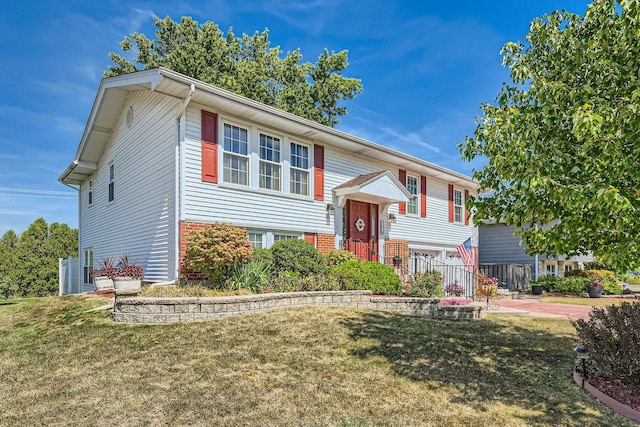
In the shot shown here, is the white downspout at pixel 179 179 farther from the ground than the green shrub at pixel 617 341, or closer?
farther from the ground

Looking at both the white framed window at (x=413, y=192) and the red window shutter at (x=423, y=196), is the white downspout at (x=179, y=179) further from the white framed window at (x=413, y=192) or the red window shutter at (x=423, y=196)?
the red window shutter at (x=423, y=196)

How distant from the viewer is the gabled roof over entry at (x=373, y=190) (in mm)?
12820

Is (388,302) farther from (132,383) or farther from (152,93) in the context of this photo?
(152,93)

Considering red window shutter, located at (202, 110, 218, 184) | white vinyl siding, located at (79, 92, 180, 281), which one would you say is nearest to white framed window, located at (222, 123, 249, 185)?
red window shutter, located at (202, 110, 218, 184)

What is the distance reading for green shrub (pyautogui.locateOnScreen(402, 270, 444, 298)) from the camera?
1026 centimetres

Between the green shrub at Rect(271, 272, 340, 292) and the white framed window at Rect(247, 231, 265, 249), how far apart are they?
1.56 m

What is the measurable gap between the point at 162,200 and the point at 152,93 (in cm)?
326

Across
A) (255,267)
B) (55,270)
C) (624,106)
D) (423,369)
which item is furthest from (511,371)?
(55,270)

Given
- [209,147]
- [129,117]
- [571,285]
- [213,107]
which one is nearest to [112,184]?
[129,117]

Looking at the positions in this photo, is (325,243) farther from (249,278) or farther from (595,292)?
(595,292)

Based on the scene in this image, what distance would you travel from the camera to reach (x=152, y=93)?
1134cm

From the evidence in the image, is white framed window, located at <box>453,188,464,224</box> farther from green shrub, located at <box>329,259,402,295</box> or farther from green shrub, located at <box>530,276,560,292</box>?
green shrub, located at <box>329,259,402,295</box>

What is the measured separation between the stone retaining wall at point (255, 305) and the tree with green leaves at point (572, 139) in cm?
417

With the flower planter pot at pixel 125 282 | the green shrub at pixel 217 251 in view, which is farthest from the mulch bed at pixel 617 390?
the flower planter pot at pixel 125 282
